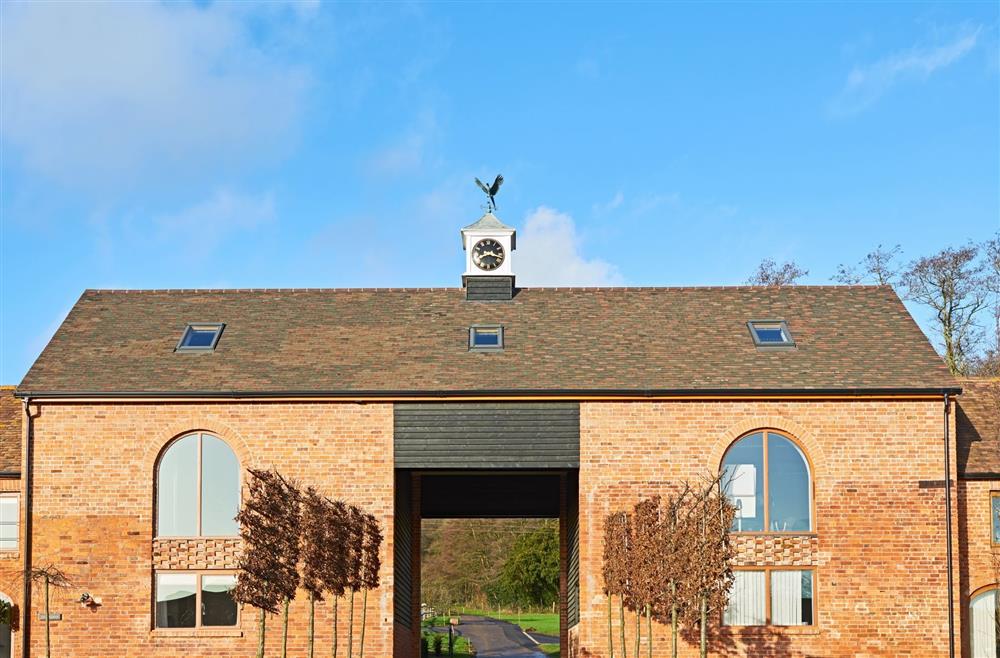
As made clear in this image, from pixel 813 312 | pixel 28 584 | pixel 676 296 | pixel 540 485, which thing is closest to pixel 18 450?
pixel 28 584

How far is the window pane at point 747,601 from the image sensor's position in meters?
22.4

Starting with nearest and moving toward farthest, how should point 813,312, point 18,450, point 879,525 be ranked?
point 879,525
point 18,450
point 813,312

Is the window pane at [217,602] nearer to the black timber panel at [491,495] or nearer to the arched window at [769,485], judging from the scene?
the black timber panel at [491,495]

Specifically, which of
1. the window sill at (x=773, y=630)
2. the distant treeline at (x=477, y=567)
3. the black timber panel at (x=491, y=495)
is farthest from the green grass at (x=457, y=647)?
the distant treeline at (x=477, y=567)

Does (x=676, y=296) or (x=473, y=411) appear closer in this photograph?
(x=473, y=411)

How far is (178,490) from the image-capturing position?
23.0 metres

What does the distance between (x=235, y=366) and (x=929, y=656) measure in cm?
1414

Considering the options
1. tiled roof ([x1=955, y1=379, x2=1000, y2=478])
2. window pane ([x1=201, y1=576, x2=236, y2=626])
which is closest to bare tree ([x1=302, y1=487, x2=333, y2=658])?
window pane ([x1=201, y1=576, x2=236, y2=626])

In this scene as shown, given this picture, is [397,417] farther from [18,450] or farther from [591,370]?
[18,450]

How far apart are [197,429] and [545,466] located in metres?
6.65

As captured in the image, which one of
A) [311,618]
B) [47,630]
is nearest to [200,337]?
[47,630]

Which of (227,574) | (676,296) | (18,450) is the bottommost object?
(227,574)

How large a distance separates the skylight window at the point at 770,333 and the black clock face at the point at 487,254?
5.96 meters

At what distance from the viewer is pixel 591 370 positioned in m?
23.4
